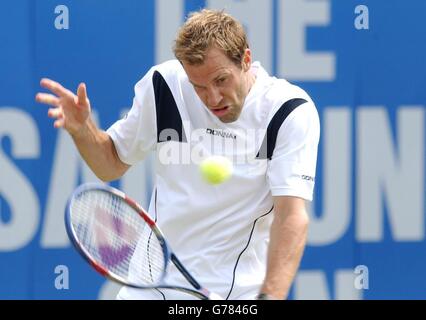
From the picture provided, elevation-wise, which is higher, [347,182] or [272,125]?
[272,125]

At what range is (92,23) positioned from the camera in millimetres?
5312

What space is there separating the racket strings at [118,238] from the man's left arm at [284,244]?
378mm

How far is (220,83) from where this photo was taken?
3873mm

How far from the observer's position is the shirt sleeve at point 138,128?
4.09 meters

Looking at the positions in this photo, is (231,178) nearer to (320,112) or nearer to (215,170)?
(215,170)

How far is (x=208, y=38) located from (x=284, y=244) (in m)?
0.73

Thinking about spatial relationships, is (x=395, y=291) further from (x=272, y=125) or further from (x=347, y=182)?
(x=272, y=125)

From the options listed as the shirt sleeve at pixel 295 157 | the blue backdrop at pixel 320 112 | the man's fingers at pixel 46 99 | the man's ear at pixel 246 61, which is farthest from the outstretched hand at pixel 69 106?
the blue backdrop at pixel 320 112

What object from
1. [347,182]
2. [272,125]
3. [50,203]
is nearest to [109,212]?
[272,125]

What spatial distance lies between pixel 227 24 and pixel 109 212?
2.48ft

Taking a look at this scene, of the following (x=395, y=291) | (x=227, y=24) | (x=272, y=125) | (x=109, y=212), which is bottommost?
(x=395, y=291)

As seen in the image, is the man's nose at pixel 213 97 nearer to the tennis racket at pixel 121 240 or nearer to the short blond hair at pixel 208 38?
the short blond hair at pixel 208 38

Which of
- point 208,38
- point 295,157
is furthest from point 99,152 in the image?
point 295,157
